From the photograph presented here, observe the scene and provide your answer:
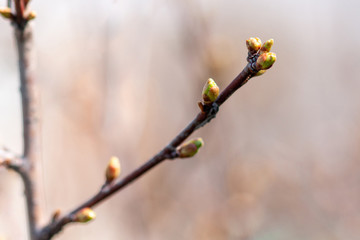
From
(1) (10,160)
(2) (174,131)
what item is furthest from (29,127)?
(2) (174,131)

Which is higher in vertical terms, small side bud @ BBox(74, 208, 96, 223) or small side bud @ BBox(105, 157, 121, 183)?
small side bud @ BBox(105, 157, 121, 183)

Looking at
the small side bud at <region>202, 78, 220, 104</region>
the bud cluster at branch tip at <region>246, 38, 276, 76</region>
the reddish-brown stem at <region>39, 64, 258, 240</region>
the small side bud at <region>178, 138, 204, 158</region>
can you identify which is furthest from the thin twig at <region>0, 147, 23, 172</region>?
the bud cluster at branch tip at <region>246, 38, 276, 76</region>

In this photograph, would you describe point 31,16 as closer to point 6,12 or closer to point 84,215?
point 6,12

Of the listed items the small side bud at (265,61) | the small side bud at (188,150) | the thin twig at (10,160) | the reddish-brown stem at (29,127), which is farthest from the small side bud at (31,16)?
the small side bud at (265,61)

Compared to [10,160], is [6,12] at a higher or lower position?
higher

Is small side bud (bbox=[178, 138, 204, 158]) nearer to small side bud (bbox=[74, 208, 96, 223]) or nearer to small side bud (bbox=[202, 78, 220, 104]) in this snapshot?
small side bud (bbox=[202, 78, 220, 104])
